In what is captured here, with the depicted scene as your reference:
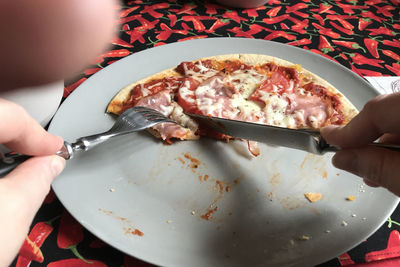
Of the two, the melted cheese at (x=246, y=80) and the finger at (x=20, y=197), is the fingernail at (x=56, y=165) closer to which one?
the finger at (x=20, y=197)

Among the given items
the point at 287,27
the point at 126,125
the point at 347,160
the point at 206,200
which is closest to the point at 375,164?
the point at 347,160

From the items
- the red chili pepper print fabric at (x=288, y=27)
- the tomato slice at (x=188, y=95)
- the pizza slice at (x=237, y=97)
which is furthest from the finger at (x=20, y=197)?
the red chili pepper print fabric at (x=288, y=27)

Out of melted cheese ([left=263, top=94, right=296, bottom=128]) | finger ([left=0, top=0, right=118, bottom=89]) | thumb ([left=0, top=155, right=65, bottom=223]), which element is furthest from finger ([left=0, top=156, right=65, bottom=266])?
melted cheese ([left=263, top=94, right=296, bottom=128])

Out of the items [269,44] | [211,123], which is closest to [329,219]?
[211,123]

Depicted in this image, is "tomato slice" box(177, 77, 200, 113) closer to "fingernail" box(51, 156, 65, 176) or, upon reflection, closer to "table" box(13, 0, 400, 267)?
"table" box(13, 0, 400, 267)

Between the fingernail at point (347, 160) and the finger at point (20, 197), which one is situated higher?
the finger at point (20, 197)

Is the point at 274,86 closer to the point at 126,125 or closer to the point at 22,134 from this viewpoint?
the point at 126,125

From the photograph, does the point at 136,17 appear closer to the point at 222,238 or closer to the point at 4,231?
the point at 222,238
